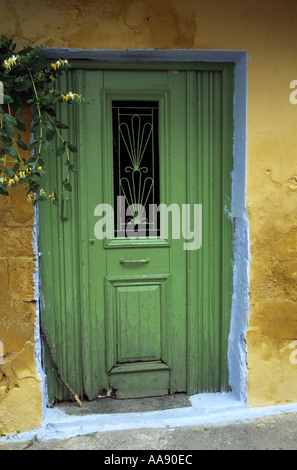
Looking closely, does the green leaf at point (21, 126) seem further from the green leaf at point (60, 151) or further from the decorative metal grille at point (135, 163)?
the decorative metal grille at point (135, 163)

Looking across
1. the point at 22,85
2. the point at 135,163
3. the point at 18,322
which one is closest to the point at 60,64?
the point at 22,85

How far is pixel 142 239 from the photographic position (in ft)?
8.89

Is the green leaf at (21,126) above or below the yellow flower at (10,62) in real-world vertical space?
below

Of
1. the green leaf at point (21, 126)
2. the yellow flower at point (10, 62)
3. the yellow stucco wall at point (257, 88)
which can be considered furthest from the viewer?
the yellow stucco wall at point (257, 88)

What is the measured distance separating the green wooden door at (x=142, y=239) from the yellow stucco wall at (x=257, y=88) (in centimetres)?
20

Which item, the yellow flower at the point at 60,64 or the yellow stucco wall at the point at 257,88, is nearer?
the yellow flower at the point at 60,64

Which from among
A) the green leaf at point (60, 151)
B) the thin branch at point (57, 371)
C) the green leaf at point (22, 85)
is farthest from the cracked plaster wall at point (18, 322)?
the green leaf at point (22, 85)

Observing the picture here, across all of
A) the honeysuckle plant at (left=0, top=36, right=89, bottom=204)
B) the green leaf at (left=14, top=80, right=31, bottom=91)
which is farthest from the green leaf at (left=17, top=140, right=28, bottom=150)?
the green leaf at (left=14, top=80, right=31, bottom=91)

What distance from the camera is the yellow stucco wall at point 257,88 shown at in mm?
2379

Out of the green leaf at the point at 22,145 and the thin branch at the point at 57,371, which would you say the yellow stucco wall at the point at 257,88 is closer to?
the thin branch at the point at 57,371

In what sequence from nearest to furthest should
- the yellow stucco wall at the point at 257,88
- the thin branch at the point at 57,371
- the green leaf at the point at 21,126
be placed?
the green leaf at the point at 21,126, the yellow stucco wall at the point at 257,88, the thin branch at the point at 57,371

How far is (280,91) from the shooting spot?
254 cm

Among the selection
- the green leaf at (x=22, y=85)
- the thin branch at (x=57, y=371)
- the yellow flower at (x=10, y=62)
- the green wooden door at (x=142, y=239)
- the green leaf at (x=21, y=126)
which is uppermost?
the yellow flower at (x=10, y=62)

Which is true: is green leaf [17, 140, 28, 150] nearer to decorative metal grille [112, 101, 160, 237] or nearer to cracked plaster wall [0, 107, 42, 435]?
cracked plaster wall [0, 107, 42, 435]
